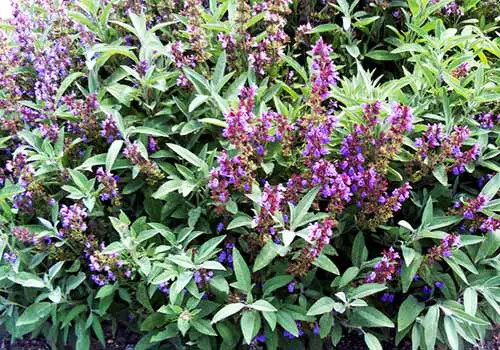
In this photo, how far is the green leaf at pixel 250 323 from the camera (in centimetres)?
237

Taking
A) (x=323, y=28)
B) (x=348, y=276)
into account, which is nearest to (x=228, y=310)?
(x=348, y=276)

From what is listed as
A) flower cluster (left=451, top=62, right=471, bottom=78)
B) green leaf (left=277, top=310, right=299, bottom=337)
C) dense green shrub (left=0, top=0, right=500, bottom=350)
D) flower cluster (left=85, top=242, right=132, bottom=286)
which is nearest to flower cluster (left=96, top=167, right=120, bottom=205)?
dense green shrub (left=0, top=0, right=500, bottom=350)

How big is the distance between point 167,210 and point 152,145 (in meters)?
0.37

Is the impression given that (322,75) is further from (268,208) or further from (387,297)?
(387,297)

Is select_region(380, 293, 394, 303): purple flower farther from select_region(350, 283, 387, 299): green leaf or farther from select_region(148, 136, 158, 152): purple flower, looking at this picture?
select_region(148, 136, 158, 152): purple flower

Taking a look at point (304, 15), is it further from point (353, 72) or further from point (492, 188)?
point (492, 188)

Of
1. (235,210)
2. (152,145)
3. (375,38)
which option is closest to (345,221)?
(235,210)

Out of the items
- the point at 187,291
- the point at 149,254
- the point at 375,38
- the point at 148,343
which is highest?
the point at 375,38

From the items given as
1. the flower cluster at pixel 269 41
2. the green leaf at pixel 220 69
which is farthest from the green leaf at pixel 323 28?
the green leaf at pixel 220 69

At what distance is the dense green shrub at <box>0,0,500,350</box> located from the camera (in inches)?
99.0

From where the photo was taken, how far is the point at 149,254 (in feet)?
8.59

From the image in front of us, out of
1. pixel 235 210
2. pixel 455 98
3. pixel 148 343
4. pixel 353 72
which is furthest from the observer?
pixel 353 72

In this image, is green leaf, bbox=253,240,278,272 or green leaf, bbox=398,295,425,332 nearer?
green leaf, bbox=253,240,278,272

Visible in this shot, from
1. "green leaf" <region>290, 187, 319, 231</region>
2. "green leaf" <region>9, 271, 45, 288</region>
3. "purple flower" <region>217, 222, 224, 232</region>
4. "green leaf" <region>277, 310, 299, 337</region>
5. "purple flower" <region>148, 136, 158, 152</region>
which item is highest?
"purple flower" <region>148, 136, 158, 152</region>
